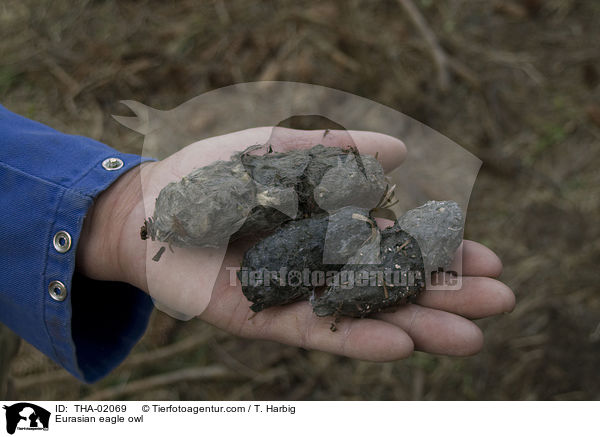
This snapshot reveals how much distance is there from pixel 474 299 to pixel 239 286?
1.90 ft

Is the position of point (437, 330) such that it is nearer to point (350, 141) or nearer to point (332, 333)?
point (332, 333)

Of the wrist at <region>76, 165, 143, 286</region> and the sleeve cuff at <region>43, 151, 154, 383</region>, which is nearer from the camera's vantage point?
the sleeve cuff at <region>43, 151, 154, 383</region>

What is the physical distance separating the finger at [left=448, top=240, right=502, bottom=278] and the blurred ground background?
64 centimetres

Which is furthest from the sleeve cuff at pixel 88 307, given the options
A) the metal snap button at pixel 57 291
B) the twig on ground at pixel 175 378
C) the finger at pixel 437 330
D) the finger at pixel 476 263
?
the finger at pixel 476 263

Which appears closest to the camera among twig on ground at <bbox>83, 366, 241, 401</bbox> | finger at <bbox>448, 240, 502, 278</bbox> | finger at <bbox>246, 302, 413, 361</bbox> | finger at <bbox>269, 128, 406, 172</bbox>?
finger at <bbox>246, 302, 413, 361</bbox>

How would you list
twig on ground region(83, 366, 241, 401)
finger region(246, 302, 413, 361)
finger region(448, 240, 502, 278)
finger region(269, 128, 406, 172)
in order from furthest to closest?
twig on ground region(83, 366, 241, 401) < finger region(269, 128, 406, 172) < finger region(448, 240, 502, 278) < finger region(246, 302, 413, 361)

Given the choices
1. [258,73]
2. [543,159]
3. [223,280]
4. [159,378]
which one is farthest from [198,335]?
[543,159]

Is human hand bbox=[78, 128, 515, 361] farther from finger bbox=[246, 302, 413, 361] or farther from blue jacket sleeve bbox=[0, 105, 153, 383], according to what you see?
blue jacket sleeve bbox=[0, 105, 153, 383]

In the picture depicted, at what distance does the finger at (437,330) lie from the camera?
132cm

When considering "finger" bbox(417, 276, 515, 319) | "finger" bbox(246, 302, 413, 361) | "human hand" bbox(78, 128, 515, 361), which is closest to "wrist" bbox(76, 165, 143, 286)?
"human hand" bbox(78, 128, 515, 361)

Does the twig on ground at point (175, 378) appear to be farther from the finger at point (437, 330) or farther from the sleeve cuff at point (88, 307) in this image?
the finger at point (437, 330)
